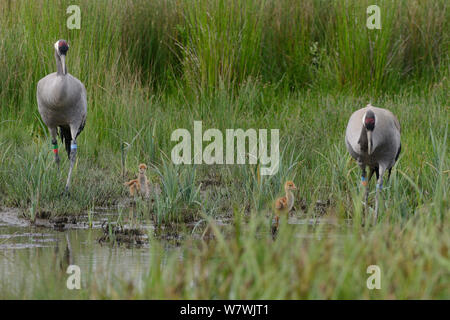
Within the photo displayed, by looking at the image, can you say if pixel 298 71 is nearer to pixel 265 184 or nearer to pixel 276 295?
pixel 265 184

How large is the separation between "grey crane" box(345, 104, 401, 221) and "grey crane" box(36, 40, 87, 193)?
2.72m

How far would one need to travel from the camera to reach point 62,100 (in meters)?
7.89

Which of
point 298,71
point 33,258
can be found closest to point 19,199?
point 33,258

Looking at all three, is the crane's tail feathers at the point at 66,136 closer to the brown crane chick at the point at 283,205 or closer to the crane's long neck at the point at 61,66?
the crane's long neck at the point at 61,66

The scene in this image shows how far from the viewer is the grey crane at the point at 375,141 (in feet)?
21.8

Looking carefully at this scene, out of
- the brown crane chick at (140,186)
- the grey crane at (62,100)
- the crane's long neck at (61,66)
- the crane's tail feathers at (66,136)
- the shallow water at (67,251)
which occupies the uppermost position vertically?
the crane's long neck at (61,66)

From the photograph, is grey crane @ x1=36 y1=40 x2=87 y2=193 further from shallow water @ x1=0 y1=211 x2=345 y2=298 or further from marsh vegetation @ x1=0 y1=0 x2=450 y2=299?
shallow water @ x1=0 y1=211 x2=345 y2=298

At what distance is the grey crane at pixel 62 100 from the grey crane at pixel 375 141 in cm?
272

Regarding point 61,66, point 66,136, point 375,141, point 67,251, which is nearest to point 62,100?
point 61,66

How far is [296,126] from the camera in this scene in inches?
340

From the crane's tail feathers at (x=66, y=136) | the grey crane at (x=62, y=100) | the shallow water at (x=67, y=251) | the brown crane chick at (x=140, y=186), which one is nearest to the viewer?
the shallow water at (x=67, y=251)

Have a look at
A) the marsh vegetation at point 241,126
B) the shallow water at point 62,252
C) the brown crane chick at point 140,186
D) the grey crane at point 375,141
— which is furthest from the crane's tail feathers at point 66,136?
the grey crane at point 375,141

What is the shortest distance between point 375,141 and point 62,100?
3127 mm

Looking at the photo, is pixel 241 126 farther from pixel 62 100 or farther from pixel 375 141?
pixel 375 141
